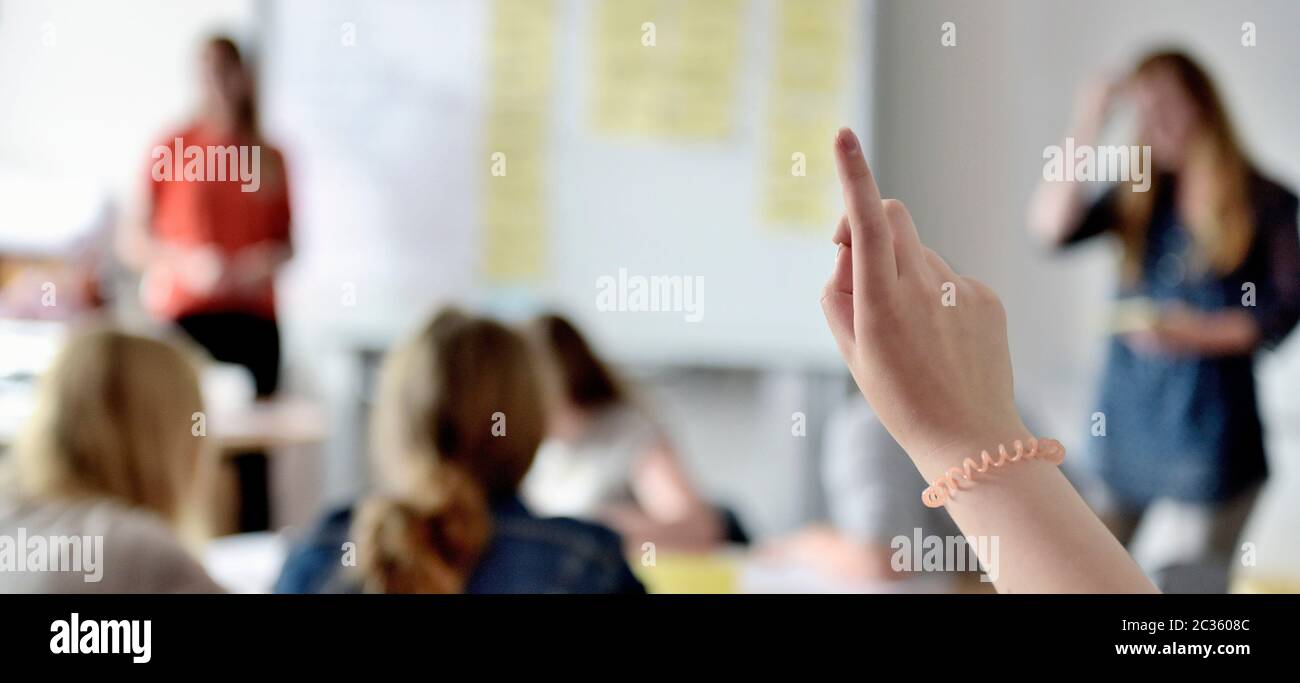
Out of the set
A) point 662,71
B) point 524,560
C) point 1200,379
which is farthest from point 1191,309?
point 662,71

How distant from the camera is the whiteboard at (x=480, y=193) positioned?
10.7ft

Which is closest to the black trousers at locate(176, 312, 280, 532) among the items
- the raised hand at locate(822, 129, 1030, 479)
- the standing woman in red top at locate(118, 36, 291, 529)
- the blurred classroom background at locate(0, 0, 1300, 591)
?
the standing woman in red top at locate(118, 36, 291, 529)

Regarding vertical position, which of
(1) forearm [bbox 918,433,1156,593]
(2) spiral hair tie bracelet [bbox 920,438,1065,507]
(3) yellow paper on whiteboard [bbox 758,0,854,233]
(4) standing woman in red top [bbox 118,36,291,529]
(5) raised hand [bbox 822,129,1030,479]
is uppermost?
(3) yellow paper on whiteboard [bbox 758,0,854,233]

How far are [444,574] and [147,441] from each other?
34 cm

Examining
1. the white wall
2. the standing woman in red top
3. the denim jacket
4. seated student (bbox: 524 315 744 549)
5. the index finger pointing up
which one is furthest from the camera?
the white wall

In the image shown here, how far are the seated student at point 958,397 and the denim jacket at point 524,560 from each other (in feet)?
2.41

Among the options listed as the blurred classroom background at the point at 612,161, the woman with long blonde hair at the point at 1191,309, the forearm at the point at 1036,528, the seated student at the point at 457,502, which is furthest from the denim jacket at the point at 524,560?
the blurred classroom background at the point at 612,161

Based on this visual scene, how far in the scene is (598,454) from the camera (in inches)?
84.1

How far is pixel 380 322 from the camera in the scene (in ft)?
11.1

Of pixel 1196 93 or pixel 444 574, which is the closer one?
pixel 444 574

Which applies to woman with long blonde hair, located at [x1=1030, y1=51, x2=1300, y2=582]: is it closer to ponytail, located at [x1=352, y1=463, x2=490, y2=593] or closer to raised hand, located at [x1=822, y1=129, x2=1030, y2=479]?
ponytail, located at [x1=352, y1=463, x2=490, y2=593]

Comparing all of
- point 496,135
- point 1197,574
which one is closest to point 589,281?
point 496,135

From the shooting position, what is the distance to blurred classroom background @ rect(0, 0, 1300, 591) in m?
3.06
